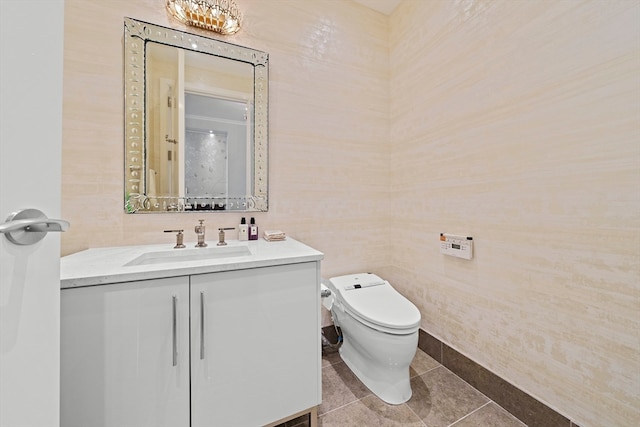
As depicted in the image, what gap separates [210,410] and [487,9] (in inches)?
84.4

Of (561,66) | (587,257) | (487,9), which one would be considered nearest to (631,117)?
(561,66)

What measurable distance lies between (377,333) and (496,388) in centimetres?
66

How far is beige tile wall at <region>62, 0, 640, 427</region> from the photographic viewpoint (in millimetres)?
908

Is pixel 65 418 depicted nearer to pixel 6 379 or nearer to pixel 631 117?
pixel 6 379

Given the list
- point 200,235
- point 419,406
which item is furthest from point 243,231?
point 419,406

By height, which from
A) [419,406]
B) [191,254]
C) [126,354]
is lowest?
[419,406]

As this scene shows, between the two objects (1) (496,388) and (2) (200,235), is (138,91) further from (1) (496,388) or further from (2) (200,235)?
(1) (496,388)

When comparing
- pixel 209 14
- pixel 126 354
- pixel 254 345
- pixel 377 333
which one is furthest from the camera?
pixel 209 14

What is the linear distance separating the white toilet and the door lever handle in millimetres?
1155

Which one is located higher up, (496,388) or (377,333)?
(377,333)

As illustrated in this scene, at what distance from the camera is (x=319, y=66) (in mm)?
1665

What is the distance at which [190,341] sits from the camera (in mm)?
854

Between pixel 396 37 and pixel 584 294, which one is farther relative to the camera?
pixel 396 37

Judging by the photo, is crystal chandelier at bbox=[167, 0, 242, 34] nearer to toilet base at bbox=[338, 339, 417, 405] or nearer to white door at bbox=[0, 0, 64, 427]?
white door at bbox=[0, 0, 64, 427]
